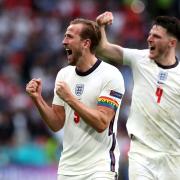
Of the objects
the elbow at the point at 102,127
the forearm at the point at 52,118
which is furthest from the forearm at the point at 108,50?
the elbow at the point at 102,127

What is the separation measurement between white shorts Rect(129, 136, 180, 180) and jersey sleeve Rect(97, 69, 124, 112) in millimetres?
768

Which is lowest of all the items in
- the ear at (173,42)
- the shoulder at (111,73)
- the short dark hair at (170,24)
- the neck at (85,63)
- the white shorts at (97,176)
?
the white shorts at (97,176)

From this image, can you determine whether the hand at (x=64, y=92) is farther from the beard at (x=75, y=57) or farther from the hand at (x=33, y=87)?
the beard at (x=75, y=57)

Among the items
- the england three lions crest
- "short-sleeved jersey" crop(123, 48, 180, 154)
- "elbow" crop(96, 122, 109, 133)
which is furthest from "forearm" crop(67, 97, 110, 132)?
"short-sleeved jersey" crop(123, 48, 180, 154)

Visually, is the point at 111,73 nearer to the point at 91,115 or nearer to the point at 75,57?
the point at 75,57

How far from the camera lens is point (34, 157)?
1420 cm

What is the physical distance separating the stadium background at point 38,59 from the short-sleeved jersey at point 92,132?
5507 millimetres

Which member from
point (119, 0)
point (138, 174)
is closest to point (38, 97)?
point (138, 174)

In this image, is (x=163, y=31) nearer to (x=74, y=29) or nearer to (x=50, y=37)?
(x=74, y=29)

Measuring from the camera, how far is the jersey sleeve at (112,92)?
26.8 ft

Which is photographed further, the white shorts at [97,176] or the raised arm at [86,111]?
the white shorts at [97,176]

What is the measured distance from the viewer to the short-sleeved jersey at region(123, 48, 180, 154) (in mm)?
8844

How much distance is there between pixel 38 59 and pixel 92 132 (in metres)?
9.39

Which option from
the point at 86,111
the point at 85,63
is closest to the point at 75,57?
the point at 85,63
